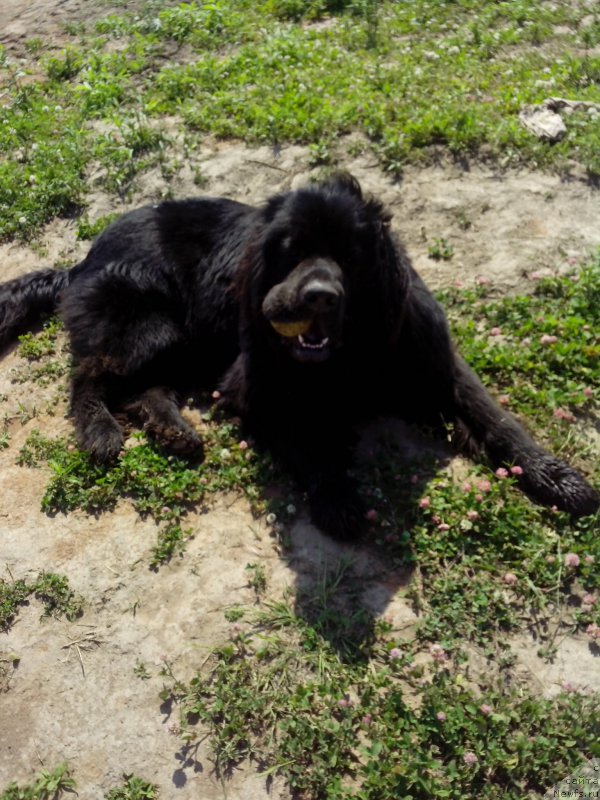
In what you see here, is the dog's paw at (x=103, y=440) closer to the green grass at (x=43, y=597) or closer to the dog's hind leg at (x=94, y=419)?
the dog's hind leg at (x=94, y=419)

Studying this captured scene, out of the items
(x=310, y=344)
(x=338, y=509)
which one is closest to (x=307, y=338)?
(x=310, y=344)

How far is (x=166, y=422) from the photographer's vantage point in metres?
4.68

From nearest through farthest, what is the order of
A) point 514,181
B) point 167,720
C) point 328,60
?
1. point 167,720
2. point 514,181
3. point 328,60

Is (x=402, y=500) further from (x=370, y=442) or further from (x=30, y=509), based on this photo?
(x=30, y=509)

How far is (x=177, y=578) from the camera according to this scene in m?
3.88

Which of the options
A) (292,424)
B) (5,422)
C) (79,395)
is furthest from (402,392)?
(5,422)

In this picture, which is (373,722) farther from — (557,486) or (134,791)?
(557,486)

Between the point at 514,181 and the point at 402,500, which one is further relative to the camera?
the point at 514,181

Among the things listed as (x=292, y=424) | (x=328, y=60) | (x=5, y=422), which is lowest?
(x=5, y=422)

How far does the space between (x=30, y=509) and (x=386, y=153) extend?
3985mm

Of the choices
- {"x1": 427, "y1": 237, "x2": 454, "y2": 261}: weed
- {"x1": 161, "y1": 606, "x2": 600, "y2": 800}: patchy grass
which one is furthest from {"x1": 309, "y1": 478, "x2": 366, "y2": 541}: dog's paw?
{"x1": 427, "y1": 237, "x2": 454, "y2": 261}: weed

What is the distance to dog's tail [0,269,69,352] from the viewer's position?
559 cm

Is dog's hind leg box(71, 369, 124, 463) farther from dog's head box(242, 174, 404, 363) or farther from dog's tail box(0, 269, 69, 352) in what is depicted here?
dog's head box(242, 174, 404, 363)

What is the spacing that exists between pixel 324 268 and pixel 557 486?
156cm
